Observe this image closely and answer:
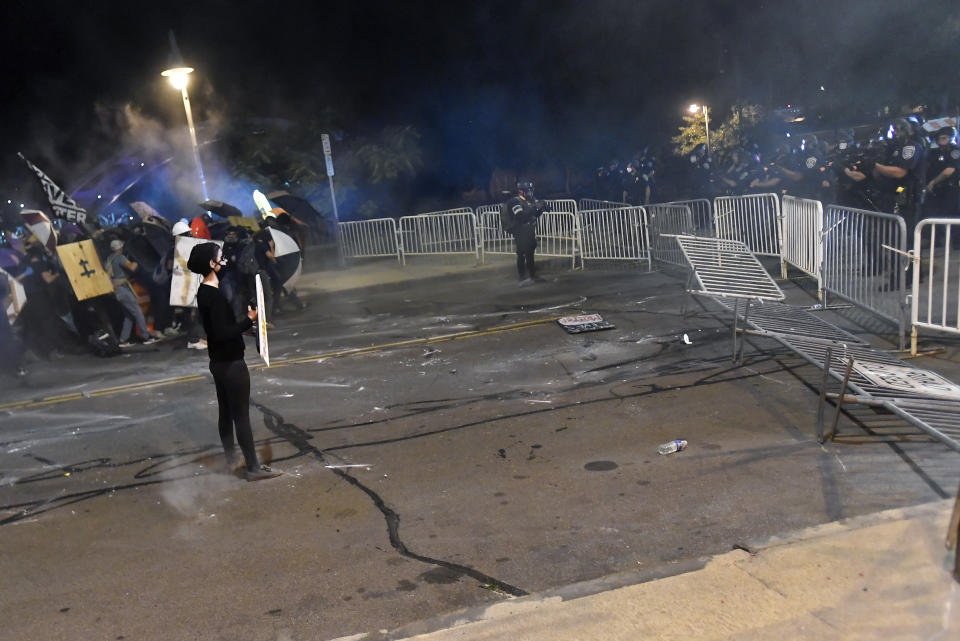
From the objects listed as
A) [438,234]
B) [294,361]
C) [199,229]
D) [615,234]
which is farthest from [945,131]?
[199,229]

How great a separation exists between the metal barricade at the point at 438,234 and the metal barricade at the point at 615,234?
3635 millimetres

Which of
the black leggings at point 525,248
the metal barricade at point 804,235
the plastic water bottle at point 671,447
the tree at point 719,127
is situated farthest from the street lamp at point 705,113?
the plastic water bottle at point 671,447

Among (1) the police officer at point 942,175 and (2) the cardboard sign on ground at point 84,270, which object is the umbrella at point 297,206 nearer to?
(2) the cardboard sign on ground at point 84,270

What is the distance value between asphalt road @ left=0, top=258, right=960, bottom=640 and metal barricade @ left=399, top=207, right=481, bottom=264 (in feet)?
31.2

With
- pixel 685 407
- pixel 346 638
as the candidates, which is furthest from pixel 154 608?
pixel 685 407

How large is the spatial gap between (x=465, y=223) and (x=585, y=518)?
47.7 feet

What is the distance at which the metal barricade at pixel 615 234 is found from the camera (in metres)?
14.8

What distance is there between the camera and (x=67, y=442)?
7.58 metres

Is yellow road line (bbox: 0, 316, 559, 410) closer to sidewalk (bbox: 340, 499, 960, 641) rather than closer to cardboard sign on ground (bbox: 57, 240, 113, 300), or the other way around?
cardboard sign on ground (bbox: 57, 240, 113, 300)

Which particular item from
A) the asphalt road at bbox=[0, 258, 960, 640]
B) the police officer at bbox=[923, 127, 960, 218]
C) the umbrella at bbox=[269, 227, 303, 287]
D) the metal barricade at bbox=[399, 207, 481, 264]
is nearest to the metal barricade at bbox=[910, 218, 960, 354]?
the police officer at bbox=[923, 127, 960, 218]

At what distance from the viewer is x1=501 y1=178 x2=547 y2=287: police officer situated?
14.1 m

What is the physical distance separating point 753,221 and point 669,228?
74.8 inches

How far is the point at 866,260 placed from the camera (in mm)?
8961

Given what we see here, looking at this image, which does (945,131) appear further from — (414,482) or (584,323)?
(414,482)
